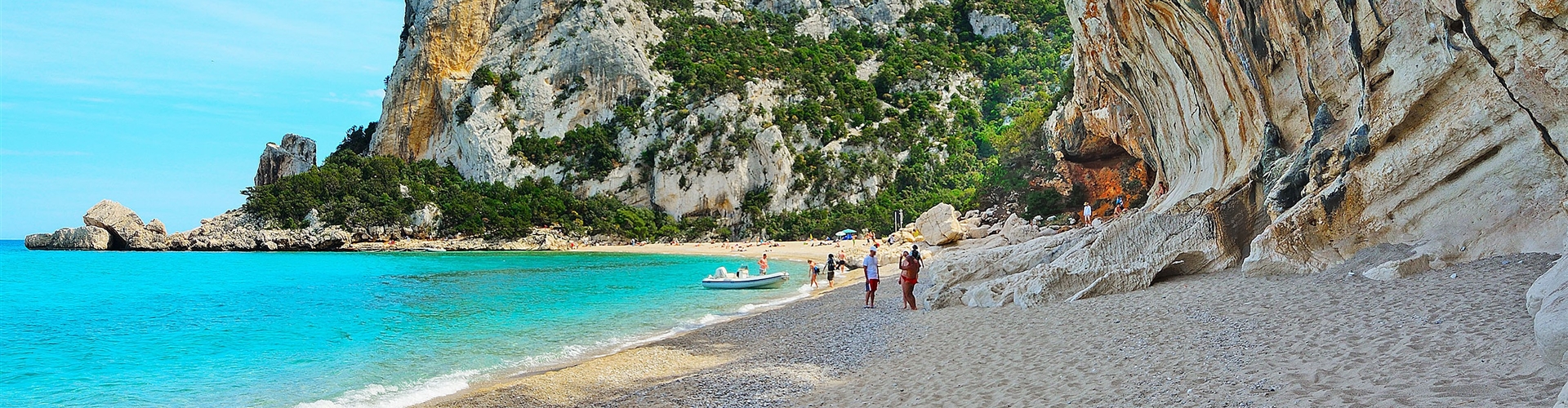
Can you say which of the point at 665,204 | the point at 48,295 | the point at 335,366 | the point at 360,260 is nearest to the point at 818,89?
the point at 665,204

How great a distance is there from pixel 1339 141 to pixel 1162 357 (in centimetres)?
397

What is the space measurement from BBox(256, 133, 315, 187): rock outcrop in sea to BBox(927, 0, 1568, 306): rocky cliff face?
73145 millimetres

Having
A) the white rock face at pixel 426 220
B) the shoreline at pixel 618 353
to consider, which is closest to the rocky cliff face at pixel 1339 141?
the shoreline at pixel 618 353

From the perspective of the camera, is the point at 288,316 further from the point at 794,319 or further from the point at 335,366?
the point at 794,319

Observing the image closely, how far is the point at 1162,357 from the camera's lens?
5582 millimetres

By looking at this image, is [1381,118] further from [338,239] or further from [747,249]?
[338,239]

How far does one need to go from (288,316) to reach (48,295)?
13.0m

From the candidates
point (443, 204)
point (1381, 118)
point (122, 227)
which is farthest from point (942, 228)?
point (122, 227)

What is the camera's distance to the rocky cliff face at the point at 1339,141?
5461mm

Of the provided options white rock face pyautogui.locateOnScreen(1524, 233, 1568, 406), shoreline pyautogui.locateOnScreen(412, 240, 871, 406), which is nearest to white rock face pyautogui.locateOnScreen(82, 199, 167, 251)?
shoreline pyautogui.locateOnScreen(412, 240, 871, 406)

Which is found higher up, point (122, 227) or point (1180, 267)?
point (122, 227)

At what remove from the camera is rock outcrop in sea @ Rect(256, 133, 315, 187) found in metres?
68.8

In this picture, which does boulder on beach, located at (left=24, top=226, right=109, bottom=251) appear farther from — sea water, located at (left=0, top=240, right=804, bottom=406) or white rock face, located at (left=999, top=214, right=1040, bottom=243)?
white rock face, located at (left=999, top=214, right=1040, bottom=243)

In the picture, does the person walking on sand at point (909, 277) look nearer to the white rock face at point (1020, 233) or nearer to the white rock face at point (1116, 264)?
the white rock face at point (1116, 264)
